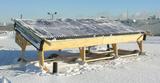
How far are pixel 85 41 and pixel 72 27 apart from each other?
120 centimetres

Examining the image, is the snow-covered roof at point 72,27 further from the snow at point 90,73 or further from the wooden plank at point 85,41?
the snow at point 90,73

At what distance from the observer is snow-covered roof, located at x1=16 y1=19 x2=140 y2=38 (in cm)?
1625

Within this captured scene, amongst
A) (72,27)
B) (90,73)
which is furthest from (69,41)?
(90,73)

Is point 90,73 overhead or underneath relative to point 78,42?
underneath

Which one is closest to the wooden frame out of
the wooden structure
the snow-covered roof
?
the wooden structure

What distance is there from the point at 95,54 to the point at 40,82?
28.8 ft

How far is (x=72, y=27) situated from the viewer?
1791cm

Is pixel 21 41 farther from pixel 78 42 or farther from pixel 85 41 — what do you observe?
pixel 85 41

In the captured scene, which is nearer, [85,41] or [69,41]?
[69,41]

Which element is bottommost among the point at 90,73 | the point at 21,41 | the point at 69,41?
the point at 90,73

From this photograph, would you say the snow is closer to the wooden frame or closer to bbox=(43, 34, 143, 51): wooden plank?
the wooden frame

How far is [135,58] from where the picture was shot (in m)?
19.5

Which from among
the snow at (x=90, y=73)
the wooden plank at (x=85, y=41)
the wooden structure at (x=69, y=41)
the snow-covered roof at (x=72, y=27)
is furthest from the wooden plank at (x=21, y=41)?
the wooden plank at (x=85, y=41)

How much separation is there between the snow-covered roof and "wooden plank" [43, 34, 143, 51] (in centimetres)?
22
